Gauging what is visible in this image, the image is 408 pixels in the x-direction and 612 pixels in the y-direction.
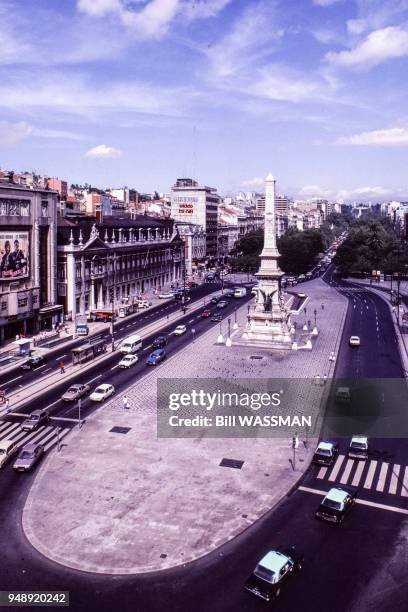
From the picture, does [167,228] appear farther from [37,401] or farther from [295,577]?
[295,577]

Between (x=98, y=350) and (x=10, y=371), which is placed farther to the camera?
(x=98, y=350)

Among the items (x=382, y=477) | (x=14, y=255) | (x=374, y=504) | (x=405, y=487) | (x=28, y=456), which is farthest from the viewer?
(x=14, y=255)

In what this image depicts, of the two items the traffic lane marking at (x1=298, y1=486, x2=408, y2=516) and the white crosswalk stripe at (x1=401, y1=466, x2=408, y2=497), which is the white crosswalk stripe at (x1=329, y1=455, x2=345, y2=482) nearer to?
the traffic lane marking at (x1=298, y1=486, x2=408, y2=516)

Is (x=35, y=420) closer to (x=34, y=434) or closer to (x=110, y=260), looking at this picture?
(x=34, y=434)

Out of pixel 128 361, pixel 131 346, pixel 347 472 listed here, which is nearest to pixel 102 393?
pixel 128 361

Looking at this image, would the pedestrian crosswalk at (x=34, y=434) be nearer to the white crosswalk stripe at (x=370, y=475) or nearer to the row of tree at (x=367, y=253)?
the white crosswalk stripe at (x=370, y=475)

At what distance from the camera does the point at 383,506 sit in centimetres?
3123

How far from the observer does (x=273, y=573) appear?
77.6 ft

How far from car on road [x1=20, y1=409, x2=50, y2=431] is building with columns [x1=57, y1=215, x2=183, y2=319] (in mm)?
46999

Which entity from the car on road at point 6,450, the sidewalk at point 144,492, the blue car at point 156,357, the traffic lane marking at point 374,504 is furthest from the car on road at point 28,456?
the blue car at point 156,357

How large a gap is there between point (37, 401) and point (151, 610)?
30.8 meters

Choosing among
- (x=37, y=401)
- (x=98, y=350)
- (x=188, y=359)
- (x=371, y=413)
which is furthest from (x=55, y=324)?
(x=371, y=413)

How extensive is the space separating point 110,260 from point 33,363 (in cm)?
4552

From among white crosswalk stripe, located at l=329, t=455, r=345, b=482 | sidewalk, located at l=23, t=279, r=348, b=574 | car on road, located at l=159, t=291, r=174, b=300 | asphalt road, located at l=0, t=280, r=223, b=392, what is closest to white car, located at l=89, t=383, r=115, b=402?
sidewalk, located at l=23, t=279, r=348, b=574
